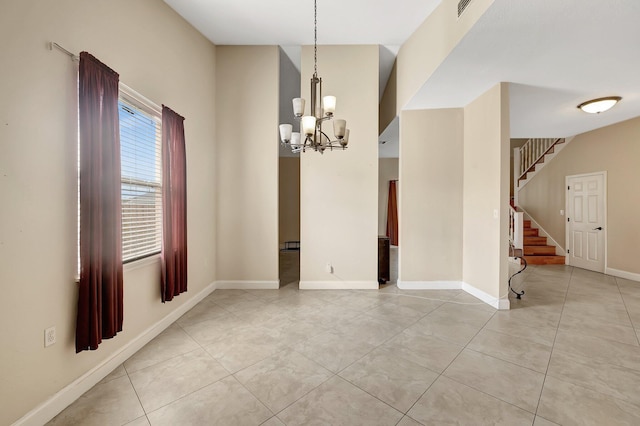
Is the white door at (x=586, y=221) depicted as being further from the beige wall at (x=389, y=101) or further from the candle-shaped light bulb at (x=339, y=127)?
the candle-shaped light bulb at (x=339, y=127)

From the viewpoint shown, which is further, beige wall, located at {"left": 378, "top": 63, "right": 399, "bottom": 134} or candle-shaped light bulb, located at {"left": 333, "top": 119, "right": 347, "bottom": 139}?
beige wall, located at {"left": 378, "top": 63, "right": 399, "bottom": 134}

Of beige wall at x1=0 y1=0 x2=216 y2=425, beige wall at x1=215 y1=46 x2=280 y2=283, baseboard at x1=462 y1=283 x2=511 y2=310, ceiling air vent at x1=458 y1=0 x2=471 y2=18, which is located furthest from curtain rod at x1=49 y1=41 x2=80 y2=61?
baseboard at x1=462 y1=283 x2=511 y2=310

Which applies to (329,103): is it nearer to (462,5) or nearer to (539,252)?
(462,5)

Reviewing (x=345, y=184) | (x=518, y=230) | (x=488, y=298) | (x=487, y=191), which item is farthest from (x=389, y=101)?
(x=518, y=230)

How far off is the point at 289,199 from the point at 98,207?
6.41m

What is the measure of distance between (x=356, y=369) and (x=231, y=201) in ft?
9.64

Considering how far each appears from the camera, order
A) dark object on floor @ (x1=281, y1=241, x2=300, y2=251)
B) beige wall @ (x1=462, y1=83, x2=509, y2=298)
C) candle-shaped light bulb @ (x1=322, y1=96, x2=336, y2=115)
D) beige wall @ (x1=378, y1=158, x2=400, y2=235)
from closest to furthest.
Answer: candle-shaped light bulb @ (x1=322, y1=96, x2=336, y2=115) → beige wall @ (x1=462, y1=83, x2=509, y2=298) → dark object on floor @ (x1=281, y1=241, x2=300, y2=251) → beige wall @ (x1=378, y1=158, x2=400, y2=235)

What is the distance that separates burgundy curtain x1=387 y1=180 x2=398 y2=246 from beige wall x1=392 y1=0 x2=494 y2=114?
4.25 m

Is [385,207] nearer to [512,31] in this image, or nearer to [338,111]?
[338,111]

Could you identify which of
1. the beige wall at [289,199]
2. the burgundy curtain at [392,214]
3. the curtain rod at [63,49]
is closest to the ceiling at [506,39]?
the curtain rod at [63,49]

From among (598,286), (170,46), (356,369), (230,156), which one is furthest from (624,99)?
(170,46)

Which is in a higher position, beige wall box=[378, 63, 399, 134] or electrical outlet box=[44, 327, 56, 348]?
beige wall box=[378, 63, 399, 134]

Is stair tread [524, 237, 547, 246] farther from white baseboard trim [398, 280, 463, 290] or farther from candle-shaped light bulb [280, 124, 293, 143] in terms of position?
candle-shaped light bulb [280, 124, 293, 143]

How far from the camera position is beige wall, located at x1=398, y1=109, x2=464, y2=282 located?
3961mm
